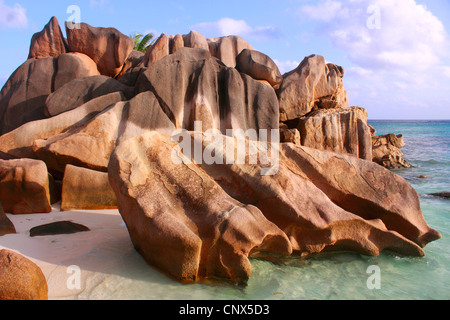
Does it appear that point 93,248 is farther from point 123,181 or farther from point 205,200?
point 205,200

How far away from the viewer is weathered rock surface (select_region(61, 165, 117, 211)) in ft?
17.4

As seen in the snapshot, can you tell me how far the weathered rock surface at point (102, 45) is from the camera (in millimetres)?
9023

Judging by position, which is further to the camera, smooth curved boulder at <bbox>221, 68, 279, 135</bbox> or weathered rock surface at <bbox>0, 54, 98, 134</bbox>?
weathered rock surface at <bbox>0, 54, 98, 134</bbox>

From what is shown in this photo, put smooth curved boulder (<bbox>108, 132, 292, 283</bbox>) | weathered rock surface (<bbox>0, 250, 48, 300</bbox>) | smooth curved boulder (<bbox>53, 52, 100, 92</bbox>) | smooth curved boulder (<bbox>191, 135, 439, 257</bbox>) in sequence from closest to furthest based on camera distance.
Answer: weathered rock surface (<bbox>0, 250, 48, 300</bbox>) → smooth curved boulder (<bbox>108, 132, 292, 283</bbox>) → smooth curved boulder (<bbox>191, 135, 439, 257</bbox>) → smooth curved boulder (<bbox>53, 52, 100, 92</bbox>)

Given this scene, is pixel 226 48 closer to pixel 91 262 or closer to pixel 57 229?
pixel 57 229

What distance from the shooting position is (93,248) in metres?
3.71

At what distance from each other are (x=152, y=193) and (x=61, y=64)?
256 inches

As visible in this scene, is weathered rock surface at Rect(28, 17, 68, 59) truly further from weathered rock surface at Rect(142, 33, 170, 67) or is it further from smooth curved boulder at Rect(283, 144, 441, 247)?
smooth curved boulder at Rect(283, 144, 441, 247)

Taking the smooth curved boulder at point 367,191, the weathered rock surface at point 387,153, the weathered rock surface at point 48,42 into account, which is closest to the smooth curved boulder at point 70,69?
the weathered rock surface at point 48,42

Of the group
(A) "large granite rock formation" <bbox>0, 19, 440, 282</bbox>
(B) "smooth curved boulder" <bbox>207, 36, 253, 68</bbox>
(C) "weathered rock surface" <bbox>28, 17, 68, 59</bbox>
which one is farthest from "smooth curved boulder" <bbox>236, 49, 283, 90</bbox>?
(C) "weathered rock surface" <bbox>28, 17, 68, 59</bbox>

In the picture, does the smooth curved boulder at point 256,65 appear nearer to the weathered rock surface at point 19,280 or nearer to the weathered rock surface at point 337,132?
the weathered rock surface at point 337,132

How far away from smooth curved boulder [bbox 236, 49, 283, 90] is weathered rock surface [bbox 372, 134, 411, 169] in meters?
6.64
